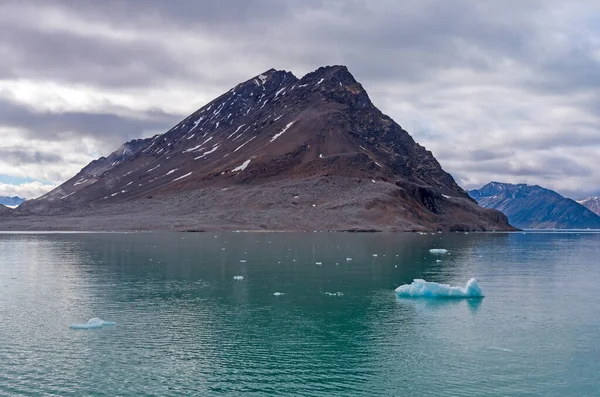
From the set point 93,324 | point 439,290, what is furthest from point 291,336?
point 439,290

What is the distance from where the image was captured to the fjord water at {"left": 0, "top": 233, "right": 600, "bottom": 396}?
2939cm

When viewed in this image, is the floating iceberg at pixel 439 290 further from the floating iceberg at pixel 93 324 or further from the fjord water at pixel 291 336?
the floating iceberg at pixel 93 324

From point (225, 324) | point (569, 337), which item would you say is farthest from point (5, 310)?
point (569, 337)

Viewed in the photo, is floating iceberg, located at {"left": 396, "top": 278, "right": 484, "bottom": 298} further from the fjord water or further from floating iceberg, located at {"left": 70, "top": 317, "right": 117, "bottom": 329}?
floating iceberg, located at {"left": 70, "top": 317, "right": 117, "bottom": 329}

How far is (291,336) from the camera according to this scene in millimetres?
38219

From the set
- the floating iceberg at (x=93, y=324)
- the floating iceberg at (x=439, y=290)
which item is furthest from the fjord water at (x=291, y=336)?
the floating iceberg at (x=439, y=290)

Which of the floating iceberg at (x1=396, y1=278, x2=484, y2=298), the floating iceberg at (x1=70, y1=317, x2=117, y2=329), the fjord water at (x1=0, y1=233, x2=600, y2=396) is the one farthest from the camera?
the floating iceberg at (x1=396, y1=278, x2=484, y2=298)

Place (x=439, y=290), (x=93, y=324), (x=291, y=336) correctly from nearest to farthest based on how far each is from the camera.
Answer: (x=291, y=336), (x=93, y=324), (x=439, y=290)

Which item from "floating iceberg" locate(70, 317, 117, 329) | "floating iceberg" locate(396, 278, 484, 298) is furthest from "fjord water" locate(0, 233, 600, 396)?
"floating iceberg" locate(396, 278, 484, 298)

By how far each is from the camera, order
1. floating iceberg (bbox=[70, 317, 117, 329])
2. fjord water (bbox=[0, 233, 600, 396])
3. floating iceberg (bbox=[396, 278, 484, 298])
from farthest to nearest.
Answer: floating iceberg (bbox=[396, 278, 484, 298])
floating iceberg (bbox=[70, 317, 117, 329])
fjord water (bbox=[0, 233, 600, 396])

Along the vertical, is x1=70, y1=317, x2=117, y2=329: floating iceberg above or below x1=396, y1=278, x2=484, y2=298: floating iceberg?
below

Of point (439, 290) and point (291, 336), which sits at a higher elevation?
point (439, 290)

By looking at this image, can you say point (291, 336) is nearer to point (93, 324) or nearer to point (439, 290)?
point (93, 324)

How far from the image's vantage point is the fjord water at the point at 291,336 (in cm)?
2939
